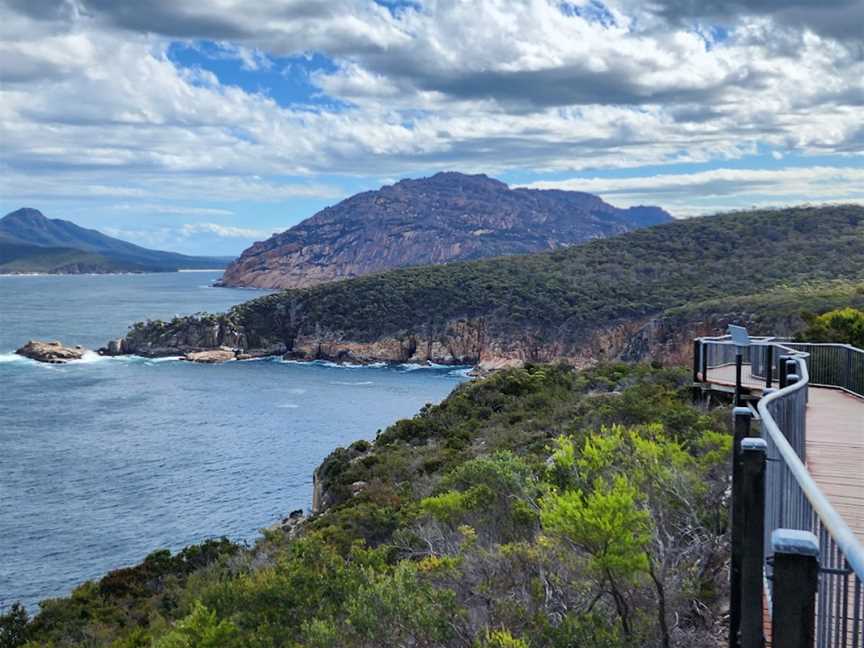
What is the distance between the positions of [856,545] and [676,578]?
550 centimetres

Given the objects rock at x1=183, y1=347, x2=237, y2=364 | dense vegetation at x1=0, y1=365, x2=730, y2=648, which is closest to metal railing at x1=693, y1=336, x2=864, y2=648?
dense vegetation at x1=0, y1=365, x2=730, y2=648

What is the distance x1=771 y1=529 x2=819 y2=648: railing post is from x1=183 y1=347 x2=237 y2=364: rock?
82.3m

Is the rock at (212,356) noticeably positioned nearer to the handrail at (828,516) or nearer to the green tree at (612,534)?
the green tree at (612,534)

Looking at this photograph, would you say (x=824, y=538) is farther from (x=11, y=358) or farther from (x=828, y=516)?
(x=11, y=358)

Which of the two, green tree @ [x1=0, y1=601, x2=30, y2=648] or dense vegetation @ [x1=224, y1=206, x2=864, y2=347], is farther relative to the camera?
dense vegetation @ [x1=224, y1=206, x2=864, y2=347]

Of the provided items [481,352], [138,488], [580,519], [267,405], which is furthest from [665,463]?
[481,352]

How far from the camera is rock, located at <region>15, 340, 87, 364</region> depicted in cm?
7825

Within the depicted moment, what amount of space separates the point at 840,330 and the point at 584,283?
6575cm

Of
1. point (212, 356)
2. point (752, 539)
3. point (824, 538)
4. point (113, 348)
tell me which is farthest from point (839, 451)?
point (113, 348)

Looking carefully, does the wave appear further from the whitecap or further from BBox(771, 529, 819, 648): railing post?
BBox(771, 529, 819, 648): railing post

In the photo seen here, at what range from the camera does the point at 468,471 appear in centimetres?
1271

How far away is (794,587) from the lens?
2582 millimetres

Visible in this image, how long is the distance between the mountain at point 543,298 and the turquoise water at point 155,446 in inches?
221

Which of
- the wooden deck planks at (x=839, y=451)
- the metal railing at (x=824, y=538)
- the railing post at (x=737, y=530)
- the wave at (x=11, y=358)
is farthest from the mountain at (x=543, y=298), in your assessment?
the metal railing at (x=824, y=538)
